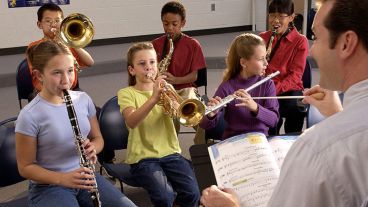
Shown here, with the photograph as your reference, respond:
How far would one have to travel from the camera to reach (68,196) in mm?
1984

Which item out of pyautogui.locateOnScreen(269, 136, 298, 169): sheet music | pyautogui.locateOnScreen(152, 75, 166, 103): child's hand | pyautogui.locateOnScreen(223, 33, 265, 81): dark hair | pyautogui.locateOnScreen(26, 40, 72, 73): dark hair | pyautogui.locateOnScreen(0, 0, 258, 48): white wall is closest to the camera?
pyautogui.locateOnScreen(269, 136, 298, 169): sheet music

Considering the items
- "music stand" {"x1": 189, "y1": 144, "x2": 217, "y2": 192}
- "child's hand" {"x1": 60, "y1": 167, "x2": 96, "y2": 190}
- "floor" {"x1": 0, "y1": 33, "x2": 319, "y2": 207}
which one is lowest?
"floor" {"x1": 0, "y1": 33, "x2": 319, "y2": 207}

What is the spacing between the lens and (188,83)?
3514 millimetres

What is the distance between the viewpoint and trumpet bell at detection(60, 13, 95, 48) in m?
3.32

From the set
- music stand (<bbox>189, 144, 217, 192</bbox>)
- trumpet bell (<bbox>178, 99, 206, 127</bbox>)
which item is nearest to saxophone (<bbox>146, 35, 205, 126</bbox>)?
trumpet bell (<bbox>178, 99, 206, 127</bbox>)

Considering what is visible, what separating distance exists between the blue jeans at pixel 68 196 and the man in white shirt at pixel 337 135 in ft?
4.07

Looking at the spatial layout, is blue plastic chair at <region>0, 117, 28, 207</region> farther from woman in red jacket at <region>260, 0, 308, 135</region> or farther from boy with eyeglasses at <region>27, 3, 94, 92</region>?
woman in red jacket at <region>260, 0, 308, 135</region>

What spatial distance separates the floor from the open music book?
1.89 m

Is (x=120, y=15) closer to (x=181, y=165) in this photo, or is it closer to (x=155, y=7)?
(x=155, y=7)

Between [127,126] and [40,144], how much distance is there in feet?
1.84

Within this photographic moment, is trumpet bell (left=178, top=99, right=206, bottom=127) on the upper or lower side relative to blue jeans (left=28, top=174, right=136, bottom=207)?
upper

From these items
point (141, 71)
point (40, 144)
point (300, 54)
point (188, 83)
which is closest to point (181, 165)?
point (141, 71)

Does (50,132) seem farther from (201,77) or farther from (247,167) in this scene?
(201,77)

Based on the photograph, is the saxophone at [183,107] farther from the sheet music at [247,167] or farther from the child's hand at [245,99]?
the sheet music at [247,167]
